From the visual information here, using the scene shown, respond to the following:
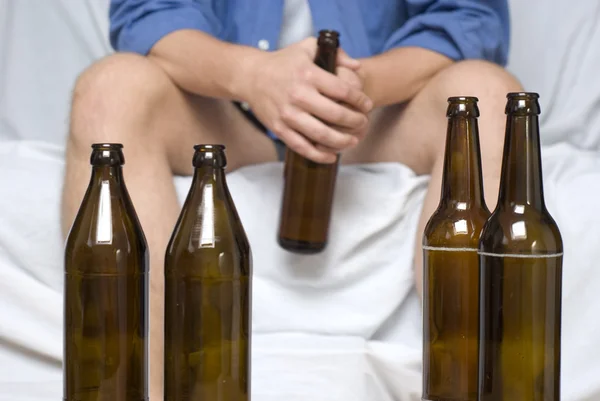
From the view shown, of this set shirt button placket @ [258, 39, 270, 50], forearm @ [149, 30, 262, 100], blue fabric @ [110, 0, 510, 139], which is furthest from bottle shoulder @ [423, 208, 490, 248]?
shirt button placket @ [258, 39, 270, 50]

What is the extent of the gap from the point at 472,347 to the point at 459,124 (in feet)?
0.48

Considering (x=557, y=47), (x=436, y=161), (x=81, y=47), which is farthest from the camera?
(x=81, y=47)

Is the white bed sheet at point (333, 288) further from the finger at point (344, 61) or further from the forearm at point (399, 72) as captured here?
the finger at point (344, 61)

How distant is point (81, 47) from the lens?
169 cm

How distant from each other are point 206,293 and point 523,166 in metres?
0.21

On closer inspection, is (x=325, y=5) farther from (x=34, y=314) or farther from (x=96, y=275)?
(x=96, y=275)

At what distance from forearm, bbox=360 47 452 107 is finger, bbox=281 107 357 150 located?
197 mm

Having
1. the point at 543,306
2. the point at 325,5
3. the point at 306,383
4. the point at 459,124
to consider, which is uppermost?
the point at 325,5

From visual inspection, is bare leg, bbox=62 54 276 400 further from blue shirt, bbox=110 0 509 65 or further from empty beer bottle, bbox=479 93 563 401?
empty beer bottle, bbox=479 93 563 401

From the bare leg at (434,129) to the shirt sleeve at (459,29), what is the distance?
0.29 feet

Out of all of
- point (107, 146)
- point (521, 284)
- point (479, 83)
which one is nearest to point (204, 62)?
point (479, 83)

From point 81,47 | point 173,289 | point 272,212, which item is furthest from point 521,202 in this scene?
point 81,47

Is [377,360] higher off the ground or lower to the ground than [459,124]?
lower

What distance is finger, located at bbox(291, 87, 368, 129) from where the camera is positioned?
0.83m
